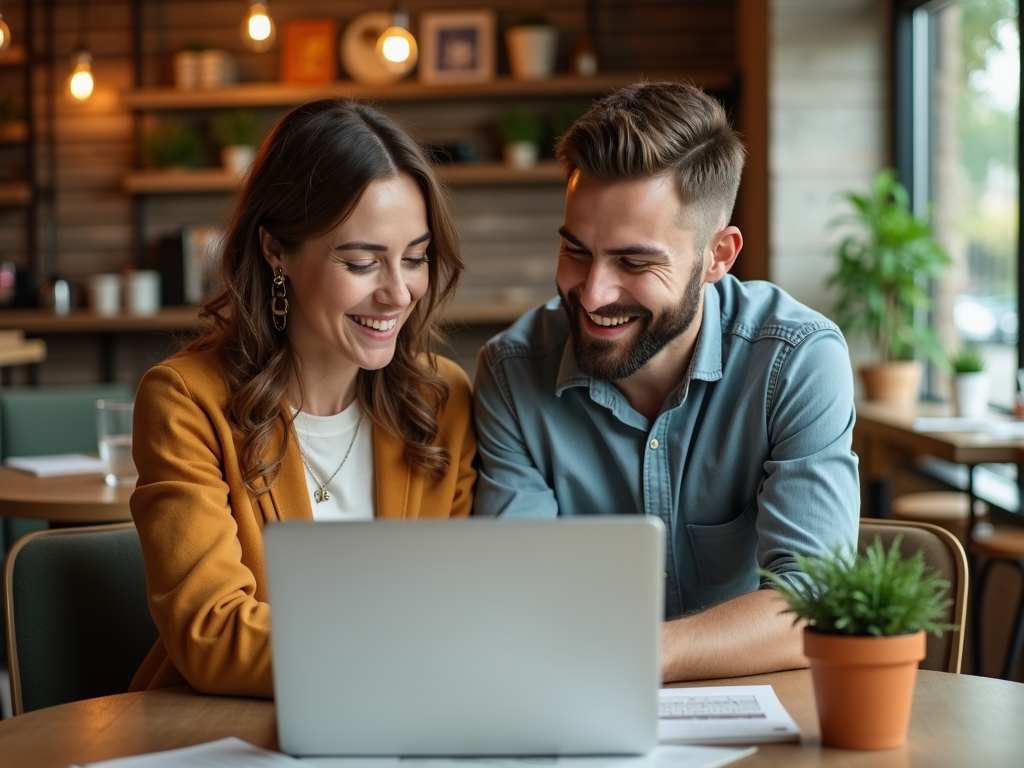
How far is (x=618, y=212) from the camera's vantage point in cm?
161

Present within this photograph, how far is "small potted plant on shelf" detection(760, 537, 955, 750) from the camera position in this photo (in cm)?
105

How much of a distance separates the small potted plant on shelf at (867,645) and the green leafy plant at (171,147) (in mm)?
4783

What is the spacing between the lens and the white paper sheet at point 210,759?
107 cm

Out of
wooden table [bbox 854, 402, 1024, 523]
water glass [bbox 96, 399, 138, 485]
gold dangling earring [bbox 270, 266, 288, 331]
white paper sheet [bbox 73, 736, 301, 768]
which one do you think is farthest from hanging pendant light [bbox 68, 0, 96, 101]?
white paper sheet [bbox 73, 736, 301, 768]

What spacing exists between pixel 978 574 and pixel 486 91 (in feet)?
9.77

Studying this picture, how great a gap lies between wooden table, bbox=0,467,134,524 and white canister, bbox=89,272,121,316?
9.88ft

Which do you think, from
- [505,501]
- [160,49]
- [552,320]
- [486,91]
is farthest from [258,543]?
[160,49]

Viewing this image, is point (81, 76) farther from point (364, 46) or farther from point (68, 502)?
point (68, 502)

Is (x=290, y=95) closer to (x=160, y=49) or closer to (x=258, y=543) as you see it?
(x=160, y=49)

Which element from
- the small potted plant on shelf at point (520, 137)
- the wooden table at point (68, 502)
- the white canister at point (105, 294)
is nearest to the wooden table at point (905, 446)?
the small potted plant on shelf at point (520, 137)

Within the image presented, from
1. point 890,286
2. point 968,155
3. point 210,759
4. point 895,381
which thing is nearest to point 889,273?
point 890,286

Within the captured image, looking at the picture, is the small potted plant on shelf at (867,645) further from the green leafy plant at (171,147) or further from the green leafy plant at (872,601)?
the green leafy plant at (171,147)

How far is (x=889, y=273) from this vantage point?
4062mm

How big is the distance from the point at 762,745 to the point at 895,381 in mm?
3220
